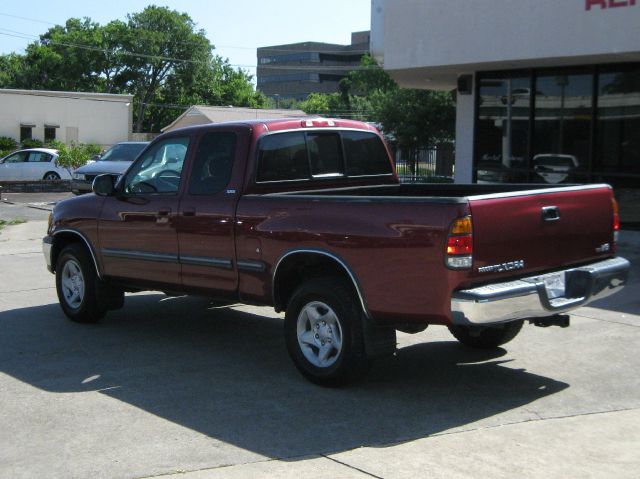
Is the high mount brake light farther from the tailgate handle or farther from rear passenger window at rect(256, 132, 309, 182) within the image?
the tailgate handle

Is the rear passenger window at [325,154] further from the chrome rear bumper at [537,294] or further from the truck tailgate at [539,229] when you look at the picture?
the chrome rear bumper at [537,294]

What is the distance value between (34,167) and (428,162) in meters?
14.5

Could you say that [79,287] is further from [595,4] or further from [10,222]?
[10,222]

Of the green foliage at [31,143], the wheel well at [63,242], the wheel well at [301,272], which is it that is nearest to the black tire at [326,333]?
the wheel well at [301,272]

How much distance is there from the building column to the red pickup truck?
9.03m

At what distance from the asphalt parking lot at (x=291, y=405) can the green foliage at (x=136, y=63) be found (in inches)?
3112

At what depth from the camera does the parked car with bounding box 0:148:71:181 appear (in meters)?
30.8

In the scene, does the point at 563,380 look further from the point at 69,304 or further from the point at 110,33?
the point at 110,33

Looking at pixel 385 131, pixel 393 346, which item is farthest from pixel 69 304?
pixel 385 131

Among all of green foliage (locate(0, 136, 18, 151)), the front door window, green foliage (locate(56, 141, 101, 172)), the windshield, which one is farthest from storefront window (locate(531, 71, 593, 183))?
green foliage (locate(0, 136, 18, 151))

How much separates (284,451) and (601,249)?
2.95 metres

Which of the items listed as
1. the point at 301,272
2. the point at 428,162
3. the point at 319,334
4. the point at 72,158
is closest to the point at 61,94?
the point at 72,158

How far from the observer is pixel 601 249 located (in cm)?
648

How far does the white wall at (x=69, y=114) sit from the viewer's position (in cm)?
5025
